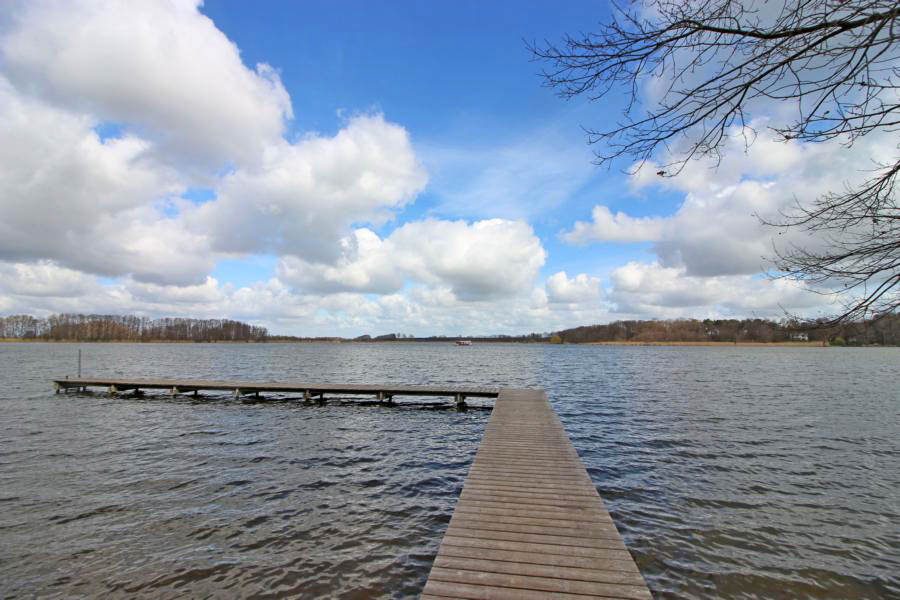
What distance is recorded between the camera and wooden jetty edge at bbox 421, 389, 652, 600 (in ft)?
13.7

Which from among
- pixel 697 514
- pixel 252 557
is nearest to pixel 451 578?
pixel 252 557

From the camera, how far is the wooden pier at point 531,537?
4188 mm

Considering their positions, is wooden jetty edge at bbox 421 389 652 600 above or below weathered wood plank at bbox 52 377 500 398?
above

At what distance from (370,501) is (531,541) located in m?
4.65

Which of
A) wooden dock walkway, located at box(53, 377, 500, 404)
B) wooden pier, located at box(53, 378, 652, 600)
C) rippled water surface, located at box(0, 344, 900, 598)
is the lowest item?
rippled water surface, located at box(0, 344, 900, 598)

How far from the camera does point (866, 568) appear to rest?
6.39 m

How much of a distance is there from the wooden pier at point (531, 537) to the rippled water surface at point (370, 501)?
48.2 inches

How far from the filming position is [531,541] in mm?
5125

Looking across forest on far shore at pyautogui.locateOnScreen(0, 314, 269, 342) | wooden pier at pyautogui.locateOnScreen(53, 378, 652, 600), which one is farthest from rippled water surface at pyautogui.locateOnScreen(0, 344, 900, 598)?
forest on far shore at pyautogui.locateOnScreen(0, 314, 269, 342)

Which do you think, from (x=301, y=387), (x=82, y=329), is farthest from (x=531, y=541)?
(x=82, y=329)

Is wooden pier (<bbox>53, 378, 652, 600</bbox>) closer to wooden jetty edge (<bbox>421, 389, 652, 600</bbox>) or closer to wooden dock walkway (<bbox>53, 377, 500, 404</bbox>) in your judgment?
wooden jetty edge (<bbox>421, 389, 652, 600</bbox>)

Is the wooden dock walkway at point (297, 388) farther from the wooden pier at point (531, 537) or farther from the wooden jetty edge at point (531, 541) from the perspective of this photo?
the wooden jetty edge at point (531, 541)

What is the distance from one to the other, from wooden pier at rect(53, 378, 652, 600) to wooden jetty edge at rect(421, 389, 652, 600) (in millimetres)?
11

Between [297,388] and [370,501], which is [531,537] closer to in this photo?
[370,501]
